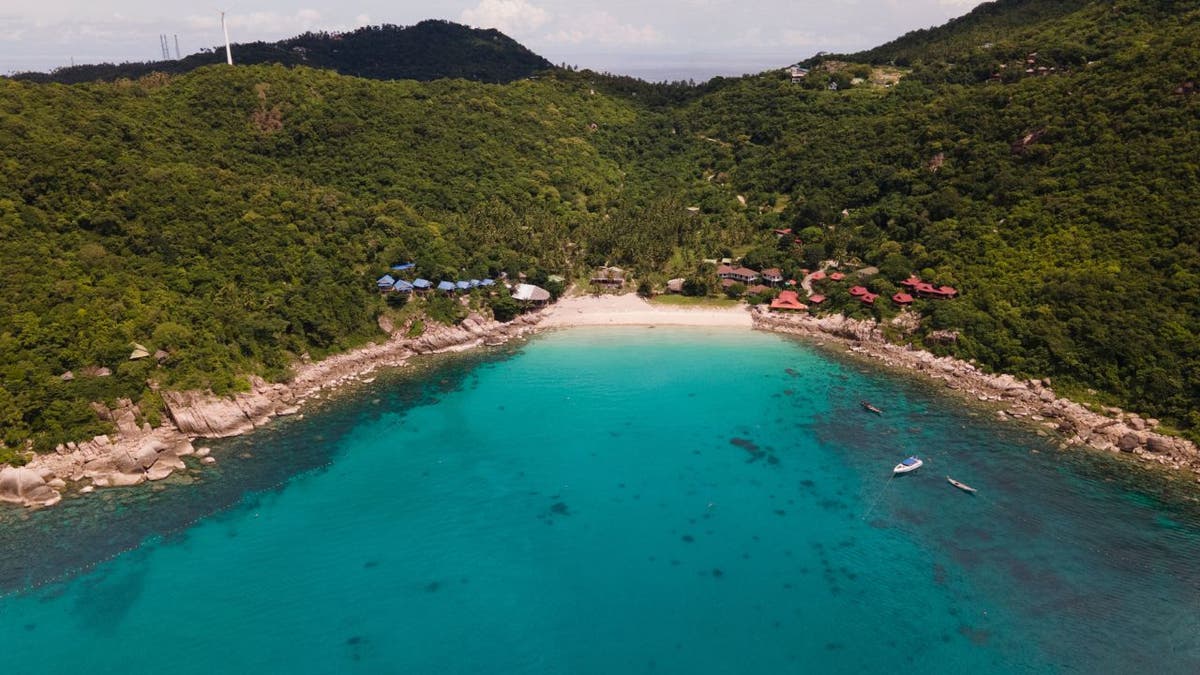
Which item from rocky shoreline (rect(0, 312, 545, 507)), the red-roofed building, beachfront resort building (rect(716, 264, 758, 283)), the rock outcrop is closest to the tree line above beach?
rocky shoreline (rect(0, 312, 545, 507))

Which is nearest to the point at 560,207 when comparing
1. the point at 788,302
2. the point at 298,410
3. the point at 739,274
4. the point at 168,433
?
the point at 739,274

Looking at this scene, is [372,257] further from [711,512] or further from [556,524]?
[711,512]

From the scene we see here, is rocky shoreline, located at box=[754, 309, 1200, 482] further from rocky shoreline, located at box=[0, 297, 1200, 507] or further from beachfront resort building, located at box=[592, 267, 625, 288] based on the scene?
beachfront resort building, located at box=[592, 267, 625, 288]

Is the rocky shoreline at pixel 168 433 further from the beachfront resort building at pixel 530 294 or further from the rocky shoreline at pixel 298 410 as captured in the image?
the beachfront resort building at pixel 530 294

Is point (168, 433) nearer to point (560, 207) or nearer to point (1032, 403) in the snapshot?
point (560, 207)

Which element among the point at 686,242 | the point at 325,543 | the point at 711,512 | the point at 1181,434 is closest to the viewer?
the point at 325,543

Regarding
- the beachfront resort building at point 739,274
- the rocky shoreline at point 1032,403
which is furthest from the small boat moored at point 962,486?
the beachfront resort building at point 739,274

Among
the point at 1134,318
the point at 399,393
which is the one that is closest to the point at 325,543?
the point at 399,393
